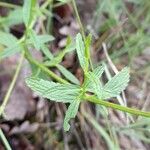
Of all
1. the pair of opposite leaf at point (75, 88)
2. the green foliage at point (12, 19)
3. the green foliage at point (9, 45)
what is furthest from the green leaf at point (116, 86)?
the green foliage at point (12, 19)

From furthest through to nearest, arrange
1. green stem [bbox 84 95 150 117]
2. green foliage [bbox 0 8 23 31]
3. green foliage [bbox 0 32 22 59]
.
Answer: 1. green foliage [bbox 0 8 23 31]
2. green foliage [bbox 0 32 22 59]
3. green stem [bbox 84 95 150 117]

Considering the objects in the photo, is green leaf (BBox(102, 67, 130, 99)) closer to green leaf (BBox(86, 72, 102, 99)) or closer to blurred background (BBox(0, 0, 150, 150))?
green leaf (BBox(86, 72, 102, 99))

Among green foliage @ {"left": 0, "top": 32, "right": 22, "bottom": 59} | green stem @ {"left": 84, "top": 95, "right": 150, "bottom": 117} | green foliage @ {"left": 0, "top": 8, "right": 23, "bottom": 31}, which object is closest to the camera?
green stem @ {"left": 84, "top": 95, "right": 150, "bottom": 117}

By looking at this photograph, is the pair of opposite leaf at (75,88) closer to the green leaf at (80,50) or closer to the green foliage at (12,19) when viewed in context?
the green leaf at (80,50)

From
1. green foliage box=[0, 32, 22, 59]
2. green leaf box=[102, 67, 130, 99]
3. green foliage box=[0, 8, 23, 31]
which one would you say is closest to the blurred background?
green foliage box=[0, 8, 23, 31]

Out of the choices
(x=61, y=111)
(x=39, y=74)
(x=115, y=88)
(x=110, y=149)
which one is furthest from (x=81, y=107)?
(x=115, y=88)

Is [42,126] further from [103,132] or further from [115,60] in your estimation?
[115,60]

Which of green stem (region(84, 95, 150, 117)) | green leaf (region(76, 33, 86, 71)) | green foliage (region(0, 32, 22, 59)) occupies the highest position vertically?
green foliage (region(0, 32, 22, 59))
